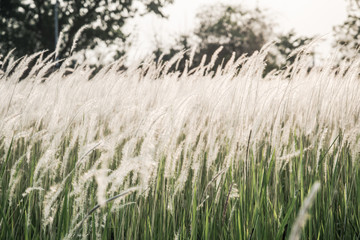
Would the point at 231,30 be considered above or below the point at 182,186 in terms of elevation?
above

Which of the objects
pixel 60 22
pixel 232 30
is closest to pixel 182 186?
pixel 60 22

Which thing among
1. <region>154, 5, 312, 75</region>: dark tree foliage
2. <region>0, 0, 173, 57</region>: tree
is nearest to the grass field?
<region>0, 0, 173, 57</region>: tree

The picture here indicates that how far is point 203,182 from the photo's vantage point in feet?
5.34

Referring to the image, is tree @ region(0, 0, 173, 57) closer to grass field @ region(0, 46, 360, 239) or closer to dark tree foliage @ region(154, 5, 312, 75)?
dark tree foliage @ region(154, 5, 312, 75)

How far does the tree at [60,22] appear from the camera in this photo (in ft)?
53.9

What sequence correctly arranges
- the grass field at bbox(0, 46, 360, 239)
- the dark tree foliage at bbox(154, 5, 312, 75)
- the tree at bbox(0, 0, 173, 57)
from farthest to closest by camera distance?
the dark tree foliage at bbox(154, 5, 312, 75), the tree at bbox(0, 0, 173, 57), the grass field at bbox(0, 46, 360, 239)

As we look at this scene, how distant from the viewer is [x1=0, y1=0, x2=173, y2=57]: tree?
1644cm

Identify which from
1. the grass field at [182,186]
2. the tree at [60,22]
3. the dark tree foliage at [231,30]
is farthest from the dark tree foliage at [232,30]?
the grass field at [182,186]

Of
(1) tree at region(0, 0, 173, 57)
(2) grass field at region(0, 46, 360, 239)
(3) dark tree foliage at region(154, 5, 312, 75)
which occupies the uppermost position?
(3) dark tree foliage at region(154, 5, 312, 75)

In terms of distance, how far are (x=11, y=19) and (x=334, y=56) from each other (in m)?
18.1

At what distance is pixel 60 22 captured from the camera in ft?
55.6

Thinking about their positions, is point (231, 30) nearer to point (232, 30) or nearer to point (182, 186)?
point (232, 30)

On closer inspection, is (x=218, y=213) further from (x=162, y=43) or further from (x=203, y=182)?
(x=162, y=43)

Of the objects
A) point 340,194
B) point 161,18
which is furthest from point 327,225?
point 161,18
